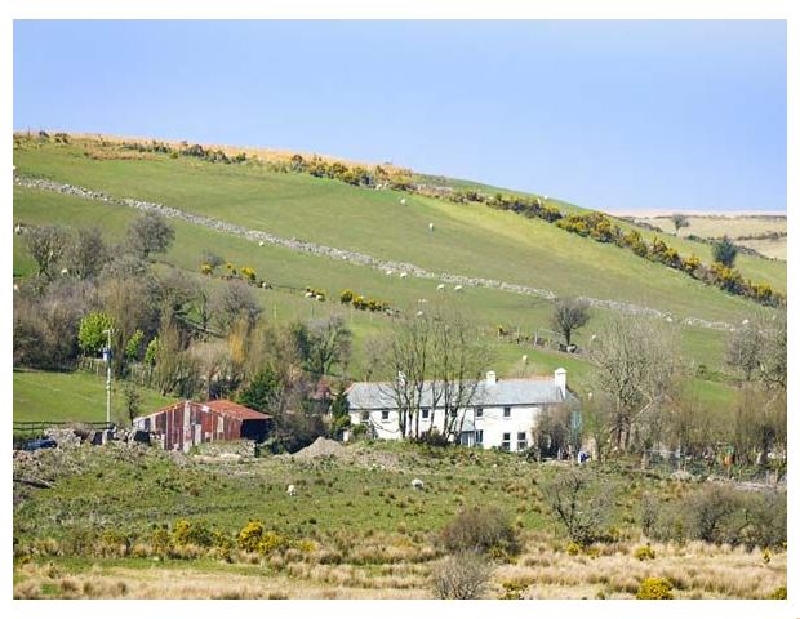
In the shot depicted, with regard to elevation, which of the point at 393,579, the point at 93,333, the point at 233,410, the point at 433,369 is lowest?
the point at 393,579

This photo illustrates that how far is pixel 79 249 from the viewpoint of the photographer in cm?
5312

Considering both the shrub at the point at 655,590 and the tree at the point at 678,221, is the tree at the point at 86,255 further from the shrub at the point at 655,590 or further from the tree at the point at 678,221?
the tree at the point at 678,221

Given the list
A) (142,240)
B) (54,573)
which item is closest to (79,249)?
(142,240)

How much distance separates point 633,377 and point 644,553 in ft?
57.9

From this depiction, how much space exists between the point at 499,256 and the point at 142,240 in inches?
761

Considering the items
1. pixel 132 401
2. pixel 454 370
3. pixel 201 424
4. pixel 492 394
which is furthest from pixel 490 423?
pixel 132 401

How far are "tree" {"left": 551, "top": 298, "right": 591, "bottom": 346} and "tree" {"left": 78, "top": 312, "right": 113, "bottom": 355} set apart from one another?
1837cm

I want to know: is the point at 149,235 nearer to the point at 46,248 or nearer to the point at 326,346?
the point at 46,248

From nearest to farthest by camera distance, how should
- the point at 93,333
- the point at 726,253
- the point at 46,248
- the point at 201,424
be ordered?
1. the point at 201,424
2. the point at 93,333
3. the point at 46,248
4. the point at 726,253

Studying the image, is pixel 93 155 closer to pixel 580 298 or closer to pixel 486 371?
pixel 580 298

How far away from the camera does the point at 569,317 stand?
184 feet

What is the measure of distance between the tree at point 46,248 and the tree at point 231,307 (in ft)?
19.4

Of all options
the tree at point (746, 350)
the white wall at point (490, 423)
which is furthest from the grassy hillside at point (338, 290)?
the white wall at point (490, 423)

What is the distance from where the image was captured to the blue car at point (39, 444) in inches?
1319
